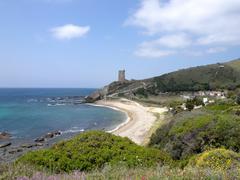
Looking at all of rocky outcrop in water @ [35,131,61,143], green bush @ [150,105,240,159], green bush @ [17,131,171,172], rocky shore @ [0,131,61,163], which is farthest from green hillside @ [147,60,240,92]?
green bush @ [17,131,171,172]

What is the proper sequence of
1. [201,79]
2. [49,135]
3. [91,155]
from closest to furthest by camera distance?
[91,155], [49,135], [201,79]

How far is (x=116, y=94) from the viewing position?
111688 millimetres

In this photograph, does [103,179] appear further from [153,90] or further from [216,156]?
[153,90]

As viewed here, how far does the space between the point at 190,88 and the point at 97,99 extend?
3148 centimetres

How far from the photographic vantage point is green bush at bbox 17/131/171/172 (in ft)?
31.2

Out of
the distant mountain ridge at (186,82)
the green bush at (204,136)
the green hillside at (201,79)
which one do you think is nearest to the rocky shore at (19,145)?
the green bush at (204,136)

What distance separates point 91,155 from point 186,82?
112007 mm

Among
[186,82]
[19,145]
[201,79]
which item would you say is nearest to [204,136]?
[19,145]

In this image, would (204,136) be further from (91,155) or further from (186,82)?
(186,82)

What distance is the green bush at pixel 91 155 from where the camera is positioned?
952cm

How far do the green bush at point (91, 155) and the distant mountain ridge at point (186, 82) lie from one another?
315 ft

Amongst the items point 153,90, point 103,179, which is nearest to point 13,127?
point 103,179

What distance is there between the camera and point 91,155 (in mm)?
10047

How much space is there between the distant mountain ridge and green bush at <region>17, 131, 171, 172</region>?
9596cm
